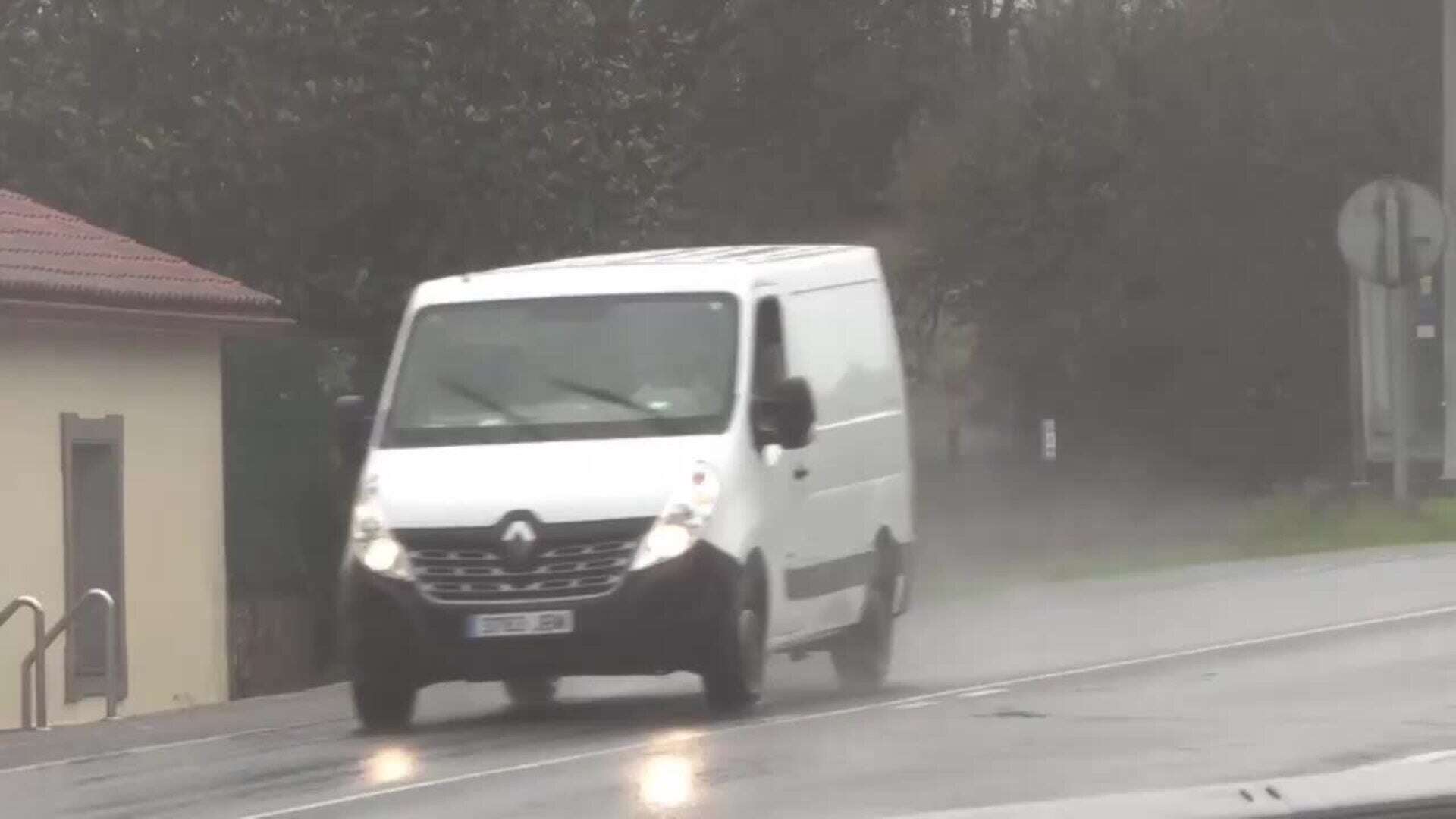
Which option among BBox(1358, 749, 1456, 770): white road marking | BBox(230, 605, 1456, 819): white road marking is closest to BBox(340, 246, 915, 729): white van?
BBox(230, 605, 1456, 819): white road marking

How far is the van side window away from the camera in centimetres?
1742

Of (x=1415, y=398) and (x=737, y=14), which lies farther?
(x=1415, y=398)

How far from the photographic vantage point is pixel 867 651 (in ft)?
62.4

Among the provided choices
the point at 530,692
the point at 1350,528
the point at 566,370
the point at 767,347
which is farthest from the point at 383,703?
the point at 1350,528

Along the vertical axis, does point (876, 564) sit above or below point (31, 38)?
below

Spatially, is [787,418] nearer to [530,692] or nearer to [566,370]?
[566,370]

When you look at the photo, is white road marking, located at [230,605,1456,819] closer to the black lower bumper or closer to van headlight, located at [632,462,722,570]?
the black lower bumper

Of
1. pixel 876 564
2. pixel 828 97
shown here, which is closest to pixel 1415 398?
pixel 828 97

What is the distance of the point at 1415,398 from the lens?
Result: 2125 inches

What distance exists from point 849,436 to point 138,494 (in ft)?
31.9

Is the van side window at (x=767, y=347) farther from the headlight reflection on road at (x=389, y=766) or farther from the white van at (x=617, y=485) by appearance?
the headlight reflection on road at (x=389, y=766)

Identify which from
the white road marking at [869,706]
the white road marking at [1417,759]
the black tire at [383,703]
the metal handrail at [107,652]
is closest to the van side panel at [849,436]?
the white road marking at [869,706]

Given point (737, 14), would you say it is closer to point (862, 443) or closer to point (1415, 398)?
point (1415, 398)

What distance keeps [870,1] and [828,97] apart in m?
1.62
